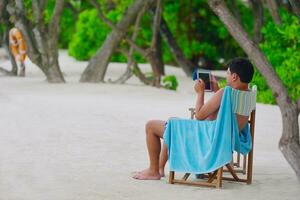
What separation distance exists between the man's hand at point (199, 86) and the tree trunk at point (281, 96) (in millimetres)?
798

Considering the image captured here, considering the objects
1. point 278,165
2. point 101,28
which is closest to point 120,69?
point 101,28

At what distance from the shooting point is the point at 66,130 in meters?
11.5

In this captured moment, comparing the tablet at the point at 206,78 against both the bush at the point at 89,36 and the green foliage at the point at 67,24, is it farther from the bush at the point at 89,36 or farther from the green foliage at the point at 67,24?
the green foliage at the point at 67,24

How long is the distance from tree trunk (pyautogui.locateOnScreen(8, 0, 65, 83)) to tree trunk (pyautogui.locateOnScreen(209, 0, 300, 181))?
10208 millimetres

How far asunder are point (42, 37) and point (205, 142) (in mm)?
11572

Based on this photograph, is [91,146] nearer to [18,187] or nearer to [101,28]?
[18,187]

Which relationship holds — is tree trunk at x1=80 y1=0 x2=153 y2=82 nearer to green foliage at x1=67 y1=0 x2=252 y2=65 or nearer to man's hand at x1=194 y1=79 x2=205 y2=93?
green foliage at x1=67 y1=0 x2=252 y2=65

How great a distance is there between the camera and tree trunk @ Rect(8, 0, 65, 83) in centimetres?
1869

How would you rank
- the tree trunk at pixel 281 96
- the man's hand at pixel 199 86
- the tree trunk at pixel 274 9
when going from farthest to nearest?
the tree trunk at pixel 274 9
the tree trunk at pixel 281 96
the man's hand at pixel 199 86

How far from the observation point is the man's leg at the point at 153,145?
800 centimetres

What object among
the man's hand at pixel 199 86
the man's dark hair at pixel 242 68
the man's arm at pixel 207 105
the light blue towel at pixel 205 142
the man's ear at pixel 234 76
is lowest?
the light blue towel at pixel 205 142

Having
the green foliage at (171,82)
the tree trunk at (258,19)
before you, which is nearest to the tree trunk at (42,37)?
the green foliage at (171,82)

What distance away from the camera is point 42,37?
18.9 meters

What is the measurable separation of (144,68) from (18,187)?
1892 centimetres
